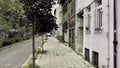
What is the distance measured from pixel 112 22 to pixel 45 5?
15.0 feet

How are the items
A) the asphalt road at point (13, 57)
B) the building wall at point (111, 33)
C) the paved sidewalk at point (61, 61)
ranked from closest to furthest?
the building wall at point (111, 33) → the paved sidewalk at point (61, 61) → the asphalt road at point (13, 57)

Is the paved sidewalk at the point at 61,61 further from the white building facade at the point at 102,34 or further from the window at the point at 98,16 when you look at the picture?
the window at the point at 98,16

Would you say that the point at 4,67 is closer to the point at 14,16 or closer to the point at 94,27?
the point at 94,27

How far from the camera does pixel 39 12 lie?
1350 cm

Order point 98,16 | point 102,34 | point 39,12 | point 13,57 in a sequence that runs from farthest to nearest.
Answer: point 13,57 < point 98,16 < point 39,12 < point 102,34

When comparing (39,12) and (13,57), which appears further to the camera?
(13,57)

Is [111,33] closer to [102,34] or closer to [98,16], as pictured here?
[102,34]

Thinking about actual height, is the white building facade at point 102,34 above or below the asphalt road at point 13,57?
above

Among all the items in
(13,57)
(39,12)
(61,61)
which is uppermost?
(39,12)

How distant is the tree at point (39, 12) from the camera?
43.6 feet

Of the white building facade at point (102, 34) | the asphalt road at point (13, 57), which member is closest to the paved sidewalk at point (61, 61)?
the white building facade at point (102, 34)

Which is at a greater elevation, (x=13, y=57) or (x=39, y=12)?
(x=39, y=12)

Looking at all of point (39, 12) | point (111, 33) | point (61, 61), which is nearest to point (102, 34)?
point (111, 33)

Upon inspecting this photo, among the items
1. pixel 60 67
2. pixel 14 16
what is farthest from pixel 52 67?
pixel 14 16
